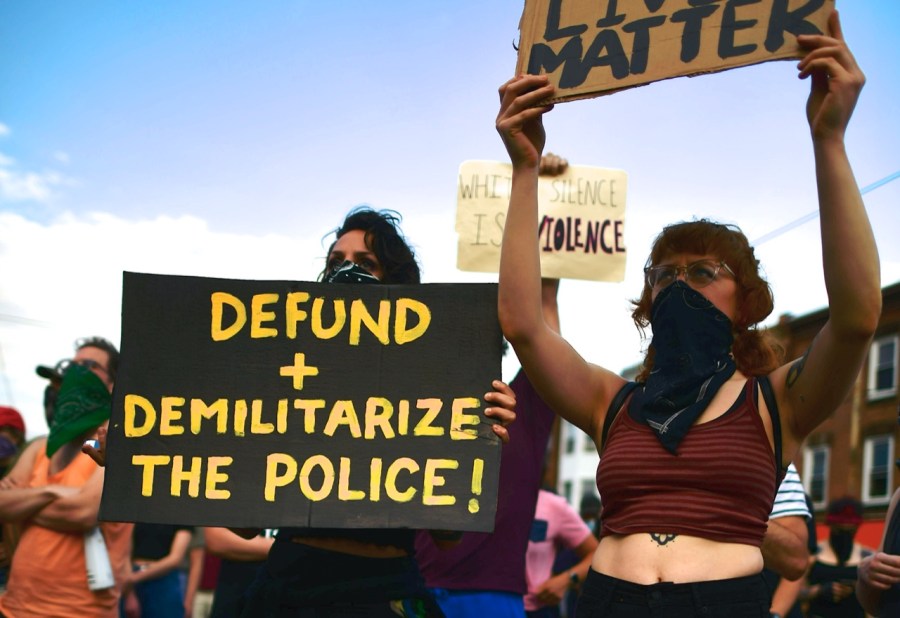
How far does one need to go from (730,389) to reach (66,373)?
11.4ft

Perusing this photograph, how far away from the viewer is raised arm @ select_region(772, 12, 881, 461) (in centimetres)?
248

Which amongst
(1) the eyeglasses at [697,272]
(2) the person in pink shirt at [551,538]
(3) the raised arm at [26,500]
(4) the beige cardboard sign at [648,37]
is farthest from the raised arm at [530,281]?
(2) the person in pink shirt at [551,538]

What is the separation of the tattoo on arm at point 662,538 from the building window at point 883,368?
104 feet

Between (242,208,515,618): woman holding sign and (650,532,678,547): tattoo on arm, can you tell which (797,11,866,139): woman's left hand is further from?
(242,208,515,618): woman holding sign

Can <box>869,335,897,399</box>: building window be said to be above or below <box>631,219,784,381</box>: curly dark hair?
above

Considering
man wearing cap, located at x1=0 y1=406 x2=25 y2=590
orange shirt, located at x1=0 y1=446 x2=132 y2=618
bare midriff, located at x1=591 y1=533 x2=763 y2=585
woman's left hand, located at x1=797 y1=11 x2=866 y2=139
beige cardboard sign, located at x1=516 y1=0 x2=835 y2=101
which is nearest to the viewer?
woman's left hand, located at x1=797 y1=11 x2=866 y2=139

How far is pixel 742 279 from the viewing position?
9.88ft

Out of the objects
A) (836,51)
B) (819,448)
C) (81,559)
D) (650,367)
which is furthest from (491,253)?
(819,448)

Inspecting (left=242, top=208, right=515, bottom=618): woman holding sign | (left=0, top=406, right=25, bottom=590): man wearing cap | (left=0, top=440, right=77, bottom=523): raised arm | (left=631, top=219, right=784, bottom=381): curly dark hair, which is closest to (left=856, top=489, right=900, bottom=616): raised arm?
(left=631, top=219, right=784, bottom=381): curly dark hair

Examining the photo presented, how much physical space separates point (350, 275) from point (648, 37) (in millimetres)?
1279

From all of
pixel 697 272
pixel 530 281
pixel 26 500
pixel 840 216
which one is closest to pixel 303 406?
pixel 530 281

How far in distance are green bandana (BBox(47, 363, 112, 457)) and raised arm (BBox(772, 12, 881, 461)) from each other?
11.4ft

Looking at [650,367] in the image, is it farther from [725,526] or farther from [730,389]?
[725,526]

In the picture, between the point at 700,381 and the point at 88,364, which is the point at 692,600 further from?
the point at 88,364
